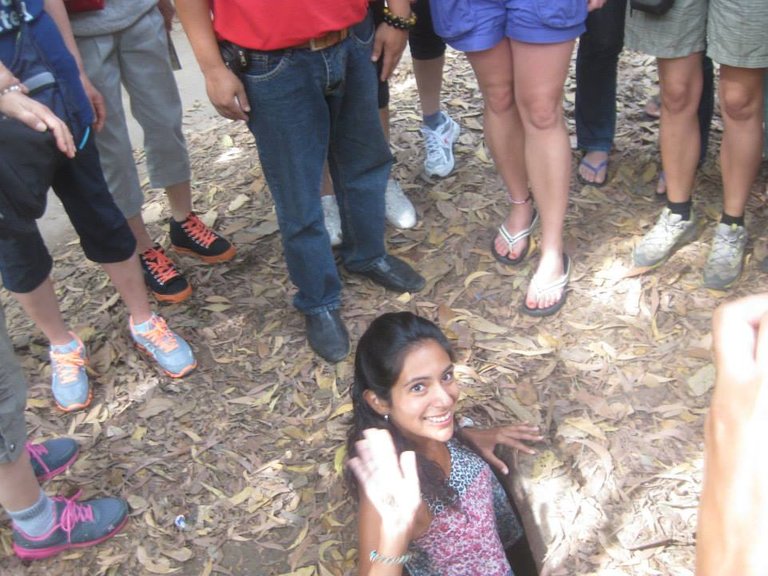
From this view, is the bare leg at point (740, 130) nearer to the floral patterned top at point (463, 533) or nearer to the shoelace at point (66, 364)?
the floral patterned top at point (463, 533)

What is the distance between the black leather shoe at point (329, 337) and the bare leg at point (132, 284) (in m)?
0.66

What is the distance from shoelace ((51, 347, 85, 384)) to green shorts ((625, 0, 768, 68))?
8.00ft

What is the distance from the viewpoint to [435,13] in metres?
2.85

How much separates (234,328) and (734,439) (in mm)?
2742

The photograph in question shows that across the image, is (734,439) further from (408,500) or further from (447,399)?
(447,399)

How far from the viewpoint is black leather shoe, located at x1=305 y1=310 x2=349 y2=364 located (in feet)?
10.5

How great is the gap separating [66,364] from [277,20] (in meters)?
1.61

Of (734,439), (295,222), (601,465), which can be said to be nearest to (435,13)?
(295,222)

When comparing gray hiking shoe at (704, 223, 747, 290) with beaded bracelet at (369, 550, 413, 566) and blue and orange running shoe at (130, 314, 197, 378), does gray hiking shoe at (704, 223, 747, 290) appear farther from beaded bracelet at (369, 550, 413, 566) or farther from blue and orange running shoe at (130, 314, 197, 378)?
blue and orange running shoe at (130, 314, 197, 378)

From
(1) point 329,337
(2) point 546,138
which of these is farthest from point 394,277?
(2) point 546,138

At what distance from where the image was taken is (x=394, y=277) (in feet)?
11.2

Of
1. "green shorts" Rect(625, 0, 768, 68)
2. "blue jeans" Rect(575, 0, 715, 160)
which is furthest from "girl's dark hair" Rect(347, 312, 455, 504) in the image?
"blue jeans" Rect(575, 0, 715, 160)

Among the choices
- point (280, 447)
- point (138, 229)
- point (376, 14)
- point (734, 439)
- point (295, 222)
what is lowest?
point (280, 447)

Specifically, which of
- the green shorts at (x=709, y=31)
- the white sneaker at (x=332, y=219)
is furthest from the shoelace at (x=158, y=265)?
the green shorts at (x=709, y=31)
